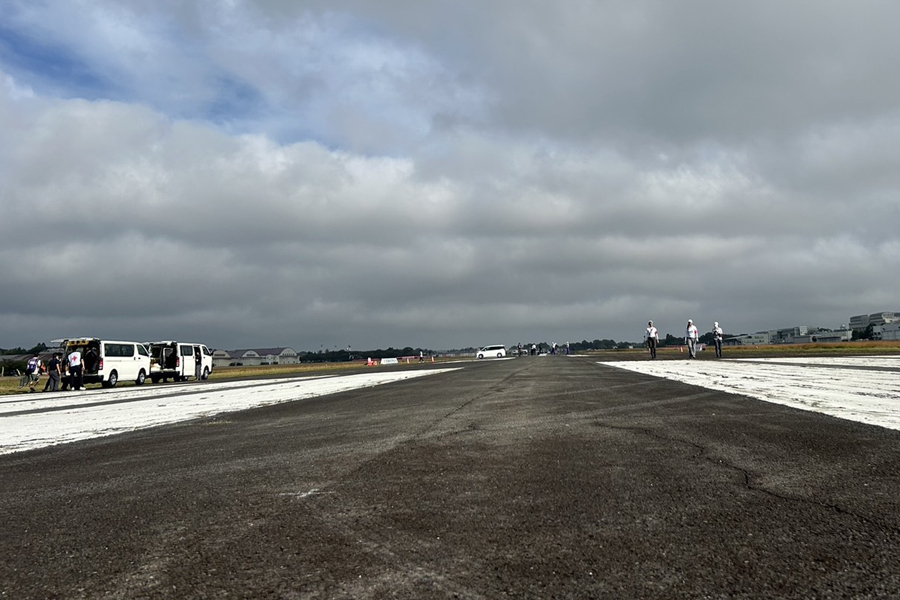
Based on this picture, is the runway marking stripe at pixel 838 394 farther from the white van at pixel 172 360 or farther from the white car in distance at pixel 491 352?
the white car in distance at pixel 491 352

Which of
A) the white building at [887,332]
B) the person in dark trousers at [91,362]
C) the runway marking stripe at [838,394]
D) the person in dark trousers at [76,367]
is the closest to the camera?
the runway marking stripe at [838,394]

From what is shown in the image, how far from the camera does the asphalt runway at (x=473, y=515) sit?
8.89ft

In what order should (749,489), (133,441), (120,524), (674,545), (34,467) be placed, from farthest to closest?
1. (133,441)
2. (34,467)
3. (749,489)
4. (120,524)
5. (674,545)

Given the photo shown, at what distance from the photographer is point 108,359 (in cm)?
2814

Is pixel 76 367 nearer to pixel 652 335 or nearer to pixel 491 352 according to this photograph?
pixel 652 335

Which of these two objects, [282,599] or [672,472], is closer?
[282,599]

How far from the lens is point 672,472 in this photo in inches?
189

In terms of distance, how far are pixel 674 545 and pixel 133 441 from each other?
7.59 meters

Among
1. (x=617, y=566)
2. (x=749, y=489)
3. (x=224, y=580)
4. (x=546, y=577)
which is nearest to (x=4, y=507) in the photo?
(x=224, y=580)

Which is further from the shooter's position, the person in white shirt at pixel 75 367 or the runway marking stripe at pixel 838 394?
the person in white shirt at pixel 75 367

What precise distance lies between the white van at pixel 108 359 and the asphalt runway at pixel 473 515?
23.0 metres

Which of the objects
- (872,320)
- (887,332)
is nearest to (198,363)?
(887,332)

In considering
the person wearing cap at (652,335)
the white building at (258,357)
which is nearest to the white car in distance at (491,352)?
the person wearing cap at (652,335)

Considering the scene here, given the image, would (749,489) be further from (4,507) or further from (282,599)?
(4,507)
